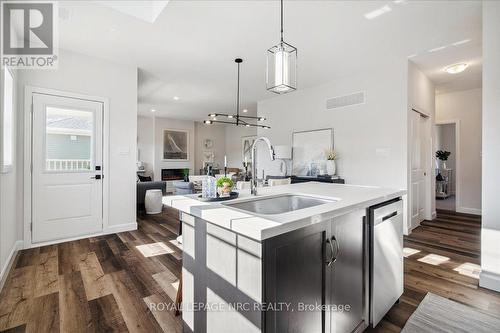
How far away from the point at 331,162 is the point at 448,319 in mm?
3071

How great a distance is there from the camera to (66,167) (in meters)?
3.40

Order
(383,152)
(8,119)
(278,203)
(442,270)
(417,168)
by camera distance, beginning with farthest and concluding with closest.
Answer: (417,168) → (383,152) → (8,119) → (442,270) → (278,203)

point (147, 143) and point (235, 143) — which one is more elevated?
point (235, 143)

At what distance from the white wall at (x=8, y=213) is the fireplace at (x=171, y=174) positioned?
5.91 meters

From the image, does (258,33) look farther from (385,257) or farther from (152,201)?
(152,201)

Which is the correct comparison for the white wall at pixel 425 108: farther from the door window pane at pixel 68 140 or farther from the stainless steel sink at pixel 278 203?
the door window pane at pixel 68 140

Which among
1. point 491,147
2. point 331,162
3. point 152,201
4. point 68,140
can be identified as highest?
point 68,140

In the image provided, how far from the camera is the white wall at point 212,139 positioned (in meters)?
10.0

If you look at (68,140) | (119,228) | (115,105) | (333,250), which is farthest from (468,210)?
(68,140)

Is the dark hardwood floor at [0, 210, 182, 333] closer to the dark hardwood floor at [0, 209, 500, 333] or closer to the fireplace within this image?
the dark hardwood floor at [0, 209, 500, 333]

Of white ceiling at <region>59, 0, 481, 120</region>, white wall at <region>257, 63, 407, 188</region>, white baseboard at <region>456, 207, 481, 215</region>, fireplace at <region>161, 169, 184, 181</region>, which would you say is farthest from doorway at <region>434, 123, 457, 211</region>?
fireplace at <region>161, 169, 184, 181</region>

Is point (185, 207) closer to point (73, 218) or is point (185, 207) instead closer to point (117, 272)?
point (117, 272)

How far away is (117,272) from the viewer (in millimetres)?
2420

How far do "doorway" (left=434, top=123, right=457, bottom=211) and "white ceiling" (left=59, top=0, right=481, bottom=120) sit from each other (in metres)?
4.11
